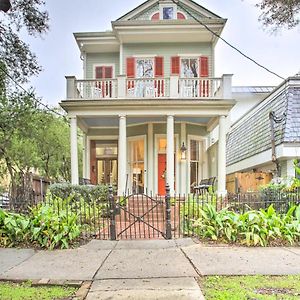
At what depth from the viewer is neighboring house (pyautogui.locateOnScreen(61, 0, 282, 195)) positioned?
13.7 metres

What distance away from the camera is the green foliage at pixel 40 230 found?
767 centimetres

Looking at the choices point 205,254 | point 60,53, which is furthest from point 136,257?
point 60,53

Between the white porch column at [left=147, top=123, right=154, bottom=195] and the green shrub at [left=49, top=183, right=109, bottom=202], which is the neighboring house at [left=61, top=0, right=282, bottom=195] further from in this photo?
the green shrub at [left=49, top=183, right=109, bottom=202]

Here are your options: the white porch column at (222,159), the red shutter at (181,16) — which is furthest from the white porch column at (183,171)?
the red shutter at (181,16)

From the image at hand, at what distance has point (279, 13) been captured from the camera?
5223 millimetres

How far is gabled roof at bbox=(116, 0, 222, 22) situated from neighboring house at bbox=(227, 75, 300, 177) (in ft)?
15.4

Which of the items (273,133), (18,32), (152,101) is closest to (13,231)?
(18,32)

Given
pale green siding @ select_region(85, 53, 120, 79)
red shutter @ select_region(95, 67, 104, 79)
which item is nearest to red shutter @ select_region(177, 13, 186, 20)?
pale green siding @ select_region(85, 53, 120, 79)

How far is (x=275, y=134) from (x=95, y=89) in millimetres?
7020

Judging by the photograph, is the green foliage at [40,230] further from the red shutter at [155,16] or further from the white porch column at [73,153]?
the red shutter at [155,16]

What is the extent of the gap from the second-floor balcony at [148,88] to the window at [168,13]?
3762 millimetres

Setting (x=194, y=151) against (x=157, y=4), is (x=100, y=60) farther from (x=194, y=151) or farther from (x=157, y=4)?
(x=194, y=151)

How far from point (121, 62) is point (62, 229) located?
9.95 meters

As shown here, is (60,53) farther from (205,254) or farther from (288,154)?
(205,254)
